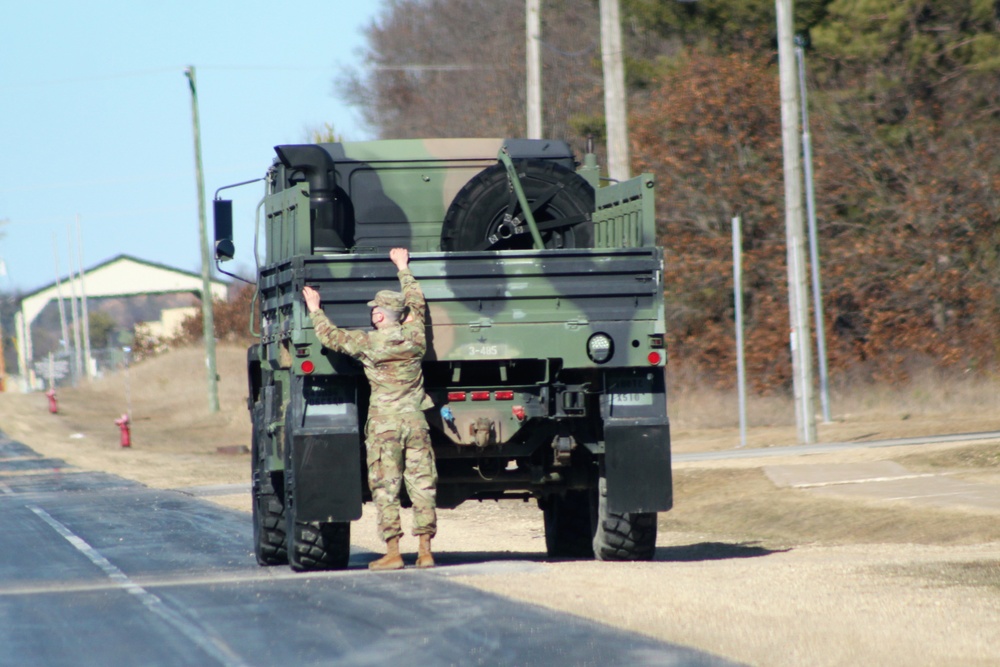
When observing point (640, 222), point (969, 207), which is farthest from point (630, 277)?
point (969, 207)

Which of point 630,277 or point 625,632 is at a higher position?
point 630,277

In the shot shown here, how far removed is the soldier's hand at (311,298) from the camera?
10344 mm

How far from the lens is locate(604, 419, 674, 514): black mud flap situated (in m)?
10.7

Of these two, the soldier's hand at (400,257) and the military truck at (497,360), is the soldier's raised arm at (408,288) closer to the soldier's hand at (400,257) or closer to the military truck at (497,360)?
the soldier's hand at (400,257)

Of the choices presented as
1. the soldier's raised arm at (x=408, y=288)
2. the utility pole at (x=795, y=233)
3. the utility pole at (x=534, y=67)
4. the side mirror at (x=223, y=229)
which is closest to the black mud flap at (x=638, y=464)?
the soldier's raised arm at (x=408, y=288)

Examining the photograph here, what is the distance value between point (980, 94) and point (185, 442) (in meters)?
20.7

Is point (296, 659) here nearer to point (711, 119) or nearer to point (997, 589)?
point (997, 589)

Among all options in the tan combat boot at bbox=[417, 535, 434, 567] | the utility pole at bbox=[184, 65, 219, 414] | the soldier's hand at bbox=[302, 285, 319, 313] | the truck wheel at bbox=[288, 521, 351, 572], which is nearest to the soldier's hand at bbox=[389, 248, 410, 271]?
the soldier's hand at bbox=[302, 285, 319, 313]

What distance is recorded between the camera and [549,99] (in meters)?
54.5

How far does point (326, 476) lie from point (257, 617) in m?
1.82

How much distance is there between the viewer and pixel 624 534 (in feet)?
37.1

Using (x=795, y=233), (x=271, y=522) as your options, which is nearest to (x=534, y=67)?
(x=795, y=233)

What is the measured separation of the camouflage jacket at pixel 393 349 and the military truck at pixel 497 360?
170mm

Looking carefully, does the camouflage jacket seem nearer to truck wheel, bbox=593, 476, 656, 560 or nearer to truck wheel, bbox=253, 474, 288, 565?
truck wheel, bbox=593, 476, 656, 560
